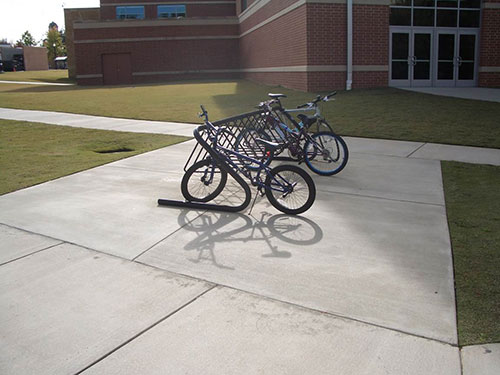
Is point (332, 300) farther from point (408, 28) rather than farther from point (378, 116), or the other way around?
point (408, 28)

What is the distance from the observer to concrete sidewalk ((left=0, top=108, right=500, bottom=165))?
30.2 ft

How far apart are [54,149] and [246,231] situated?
6.56m

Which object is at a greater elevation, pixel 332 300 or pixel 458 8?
pixel 458 8

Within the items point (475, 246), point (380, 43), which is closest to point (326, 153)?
point (475, 246)

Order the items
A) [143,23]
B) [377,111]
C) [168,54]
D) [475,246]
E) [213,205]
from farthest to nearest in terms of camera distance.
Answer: [168,54] < [143,23] < [377,111] < [213,205] < [475,246]

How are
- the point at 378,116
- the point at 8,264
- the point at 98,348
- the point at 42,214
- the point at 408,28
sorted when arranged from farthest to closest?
the point at 408,28 < the point at 378,116 < the point at 42,214 < the point at 8,264 < the point at 98,348

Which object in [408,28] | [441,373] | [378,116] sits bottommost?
[441,373]

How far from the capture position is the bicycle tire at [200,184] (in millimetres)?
6605

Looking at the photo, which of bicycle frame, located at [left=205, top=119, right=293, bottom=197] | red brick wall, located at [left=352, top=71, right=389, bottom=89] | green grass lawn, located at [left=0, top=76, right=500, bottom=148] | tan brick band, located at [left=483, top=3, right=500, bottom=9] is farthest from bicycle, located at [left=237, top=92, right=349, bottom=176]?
tan brick band, located at [left=483, top=3, right=500, bottom=9]

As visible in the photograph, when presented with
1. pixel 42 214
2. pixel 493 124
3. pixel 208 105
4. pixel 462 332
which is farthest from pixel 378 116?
pixel 462 332

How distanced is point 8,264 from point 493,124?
10776 mm

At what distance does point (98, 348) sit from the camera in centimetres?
342

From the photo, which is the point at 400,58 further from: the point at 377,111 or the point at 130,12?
the point at 130,12

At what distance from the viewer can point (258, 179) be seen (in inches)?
246
